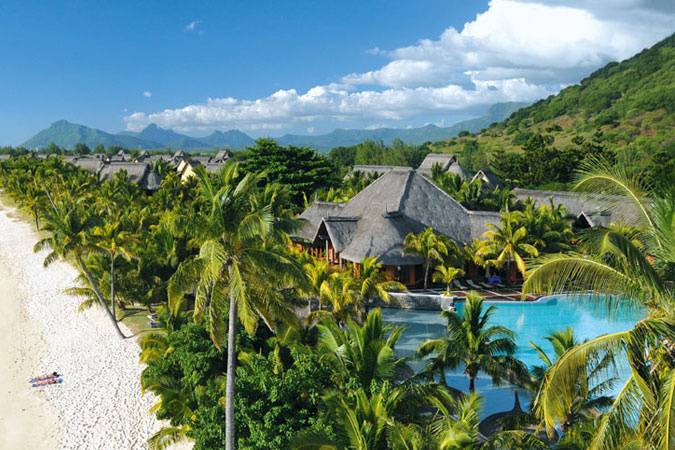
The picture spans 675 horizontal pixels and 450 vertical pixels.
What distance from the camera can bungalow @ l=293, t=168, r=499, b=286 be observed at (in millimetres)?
25672

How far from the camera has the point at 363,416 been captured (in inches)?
366

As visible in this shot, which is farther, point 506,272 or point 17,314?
point 506,272

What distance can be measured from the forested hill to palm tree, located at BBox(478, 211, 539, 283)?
26.0 m

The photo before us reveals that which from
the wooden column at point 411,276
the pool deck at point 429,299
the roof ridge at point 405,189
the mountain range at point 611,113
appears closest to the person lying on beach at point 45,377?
the pool deck at point 429,299

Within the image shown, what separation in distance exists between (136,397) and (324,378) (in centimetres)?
805

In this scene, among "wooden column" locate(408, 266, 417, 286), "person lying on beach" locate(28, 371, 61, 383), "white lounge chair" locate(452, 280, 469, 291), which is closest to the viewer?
"person lying on beach" locate(28, 371, 61, 383)

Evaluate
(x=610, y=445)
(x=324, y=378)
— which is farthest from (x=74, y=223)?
(x=610, y=445)

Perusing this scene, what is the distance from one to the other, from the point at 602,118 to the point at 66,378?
92590mm

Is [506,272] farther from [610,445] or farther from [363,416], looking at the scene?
[610,445]

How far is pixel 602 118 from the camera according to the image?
88125 mm

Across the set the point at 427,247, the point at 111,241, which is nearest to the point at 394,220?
the point at 427,247

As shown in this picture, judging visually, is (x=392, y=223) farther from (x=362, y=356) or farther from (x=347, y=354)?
(x=362, y=356)

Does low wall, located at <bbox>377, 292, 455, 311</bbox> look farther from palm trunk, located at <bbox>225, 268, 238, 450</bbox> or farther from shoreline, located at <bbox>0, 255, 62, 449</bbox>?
shoreline, located at <bbox>0, 255, 62, 449</bbox>

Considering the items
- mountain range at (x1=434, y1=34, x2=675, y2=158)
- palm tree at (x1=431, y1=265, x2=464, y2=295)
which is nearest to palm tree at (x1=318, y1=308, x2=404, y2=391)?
palm tree at (x1=431, y1=265, x2=464, y2=295)
